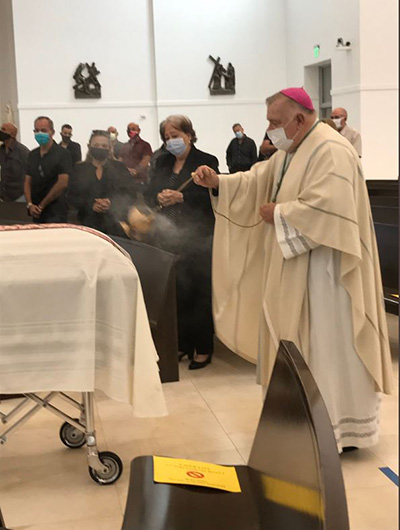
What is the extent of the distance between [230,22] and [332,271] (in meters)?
3.45

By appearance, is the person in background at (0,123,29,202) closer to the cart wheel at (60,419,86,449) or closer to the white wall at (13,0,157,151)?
the white wall at (13,0,157,151)

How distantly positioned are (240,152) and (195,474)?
13.6 ft

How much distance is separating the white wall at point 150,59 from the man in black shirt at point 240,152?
56 mm

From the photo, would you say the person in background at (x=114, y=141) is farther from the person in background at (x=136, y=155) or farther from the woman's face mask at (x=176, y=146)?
the woman's face mask at (x=176, y=146)

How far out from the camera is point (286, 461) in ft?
5.28

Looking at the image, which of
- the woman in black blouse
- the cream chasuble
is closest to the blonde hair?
the woman in black blouse

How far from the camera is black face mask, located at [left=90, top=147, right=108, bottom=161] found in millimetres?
5598

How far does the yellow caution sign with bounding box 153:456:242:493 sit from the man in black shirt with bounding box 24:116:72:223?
3.56 meters

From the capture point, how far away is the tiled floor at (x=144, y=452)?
2945mm

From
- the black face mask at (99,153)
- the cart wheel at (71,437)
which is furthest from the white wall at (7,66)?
the cart wheel at (71,437)

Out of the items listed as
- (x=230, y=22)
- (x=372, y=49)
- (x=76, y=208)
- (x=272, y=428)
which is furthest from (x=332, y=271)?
(x=372, y=49)

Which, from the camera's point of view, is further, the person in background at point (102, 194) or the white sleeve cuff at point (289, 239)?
the person in background at point (102, 194)

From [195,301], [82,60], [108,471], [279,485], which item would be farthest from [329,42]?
[279,485]

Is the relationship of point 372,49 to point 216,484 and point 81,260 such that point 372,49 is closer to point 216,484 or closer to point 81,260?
point 81,260
